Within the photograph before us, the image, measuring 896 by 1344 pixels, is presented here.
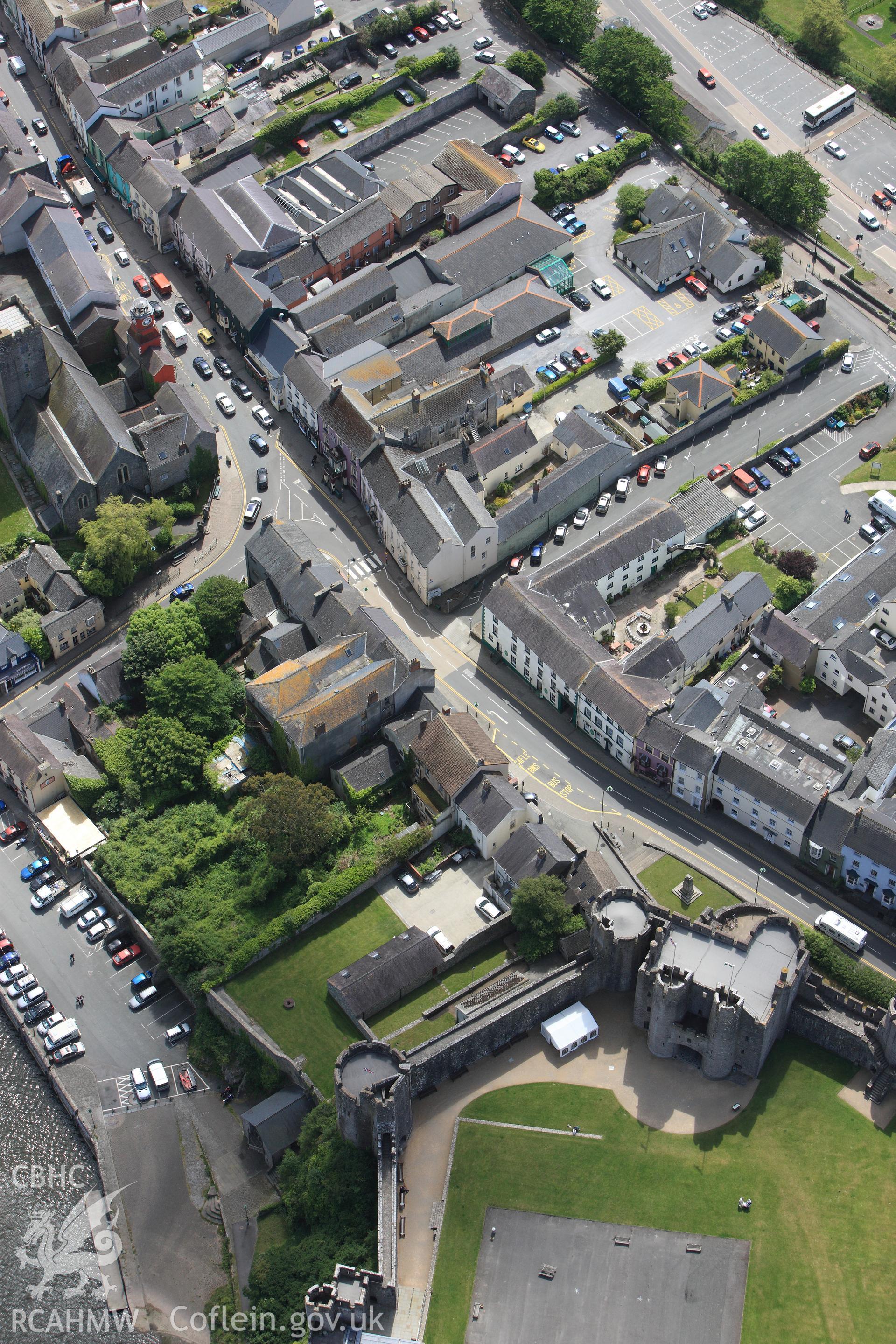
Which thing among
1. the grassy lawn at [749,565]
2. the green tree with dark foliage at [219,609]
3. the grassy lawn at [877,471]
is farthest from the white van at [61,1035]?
the grassy lawn at [877,471]

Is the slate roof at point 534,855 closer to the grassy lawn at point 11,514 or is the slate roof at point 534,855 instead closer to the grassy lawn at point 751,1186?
the grassy lawn at point 751,1186

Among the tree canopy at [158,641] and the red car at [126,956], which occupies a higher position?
the tree canopy at [158,641]

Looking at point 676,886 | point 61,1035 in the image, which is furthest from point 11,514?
point 676,886

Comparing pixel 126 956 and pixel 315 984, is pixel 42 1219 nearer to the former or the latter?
pixel 126 956

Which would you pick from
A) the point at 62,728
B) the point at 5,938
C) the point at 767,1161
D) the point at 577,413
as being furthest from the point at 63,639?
the point at 767,1161

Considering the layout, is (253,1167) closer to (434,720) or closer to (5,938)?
(5,938)

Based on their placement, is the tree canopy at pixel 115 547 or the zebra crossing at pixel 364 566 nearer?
the tree canopy at pixel 115 547
